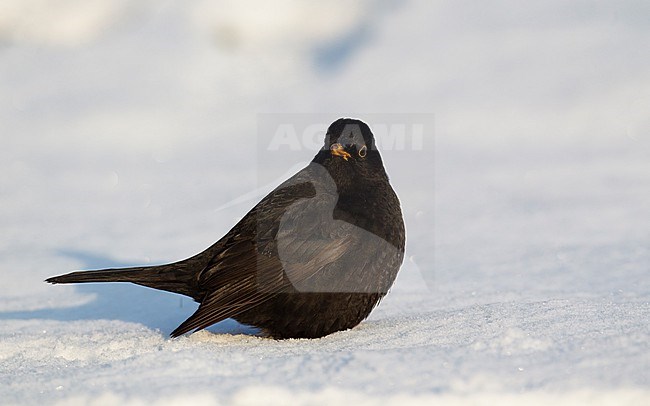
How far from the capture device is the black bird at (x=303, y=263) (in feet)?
13.6

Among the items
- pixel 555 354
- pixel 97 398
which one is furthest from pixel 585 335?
pixel 97 398

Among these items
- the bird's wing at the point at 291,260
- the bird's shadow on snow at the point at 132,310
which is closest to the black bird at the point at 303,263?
the bird's wing at the point at 291,260

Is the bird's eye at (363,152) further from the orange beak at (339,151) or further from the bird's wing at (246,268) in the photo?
the bird's wing at (246,268)

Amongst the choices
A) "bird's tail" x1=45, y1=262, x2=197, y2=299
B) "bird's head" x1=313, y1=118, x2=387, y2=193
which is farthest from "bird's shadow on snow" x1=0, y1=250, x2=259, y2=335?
"bird's head" x1=313, y1=118, x2=387, y2=193

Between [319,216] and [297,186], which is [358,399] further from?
[297,186]

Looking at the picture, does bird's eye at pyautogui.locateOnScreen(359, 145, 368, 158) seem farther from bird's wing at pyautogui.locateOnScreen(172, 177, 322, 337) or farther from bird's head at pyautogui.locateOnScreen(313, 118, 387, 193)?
bird's wing at pyautogui.locateOnScreen(172, 177, 322, 337)

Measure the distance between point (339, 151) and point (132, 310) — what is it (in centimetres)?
184

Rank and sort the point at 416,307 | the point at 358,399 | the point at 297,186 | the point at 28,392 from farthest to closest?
the point at 416,307, the point at 297,186, the point at 28,392, the point at 358,399

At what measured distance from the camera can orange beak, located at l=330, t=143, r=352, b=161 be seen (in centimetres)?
462

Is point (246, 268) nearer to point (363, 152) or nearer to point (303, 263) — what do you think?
point (303, 263)

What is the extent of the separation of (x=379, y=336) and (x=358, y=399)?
1.05 meters

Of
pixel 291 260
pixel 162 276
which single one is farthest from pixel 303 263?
pixel 162 276

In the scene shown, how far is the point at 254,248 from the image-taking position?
14.0 feet

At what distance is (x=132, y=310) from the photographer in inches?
214
